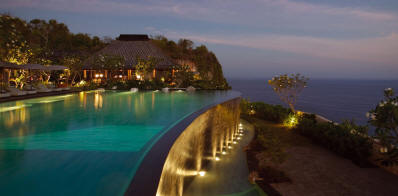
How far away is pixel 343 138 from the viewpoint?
27.4 feet

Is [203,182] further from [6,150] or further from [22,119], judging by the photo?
[22,119]

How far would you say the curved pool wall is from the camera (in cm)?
261

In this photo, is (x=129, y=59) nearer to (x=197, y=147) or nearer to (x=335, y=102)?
(x=197, y=147)

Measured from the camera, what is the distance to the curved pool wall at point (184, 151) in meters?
2.61

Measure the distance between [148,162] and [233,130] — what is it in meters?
7.70

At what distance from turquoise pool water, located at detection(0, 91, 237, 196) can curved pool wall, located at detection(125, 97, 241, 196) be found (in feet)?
1.04

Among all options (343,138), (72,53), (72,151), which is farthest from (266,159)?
(72,53)

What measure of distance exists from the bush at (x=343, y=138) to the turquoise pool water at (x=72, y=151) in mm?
5706

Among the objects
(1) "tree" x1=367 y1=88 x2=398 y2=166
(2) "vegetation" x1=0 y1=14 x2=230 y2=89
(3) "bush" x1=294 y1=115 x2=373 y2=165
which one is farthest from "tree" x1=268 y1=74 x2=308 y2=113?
(1) "tree" x1=367 y1=88 x2=398 y2=166

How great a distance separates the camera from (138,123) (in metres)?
7.26

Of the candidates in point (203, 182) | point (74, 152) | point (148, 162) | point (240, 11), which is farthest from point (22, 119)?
point (240, 11)

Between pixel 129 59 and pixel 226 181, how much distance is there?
82.9 ft

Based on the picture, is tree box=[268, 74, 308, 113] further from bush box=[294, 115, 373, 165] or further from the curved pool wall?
the curved pool wall

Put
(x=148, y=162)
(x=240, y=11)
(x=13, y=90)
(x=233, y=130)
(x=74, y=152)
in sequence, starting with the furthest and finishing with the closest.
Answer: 1. (x=240, y=11)
2. (x=13, y=90)
3. (x=233, y=130)
4. (x=74, y=152)
5. (x=148, y=162)
